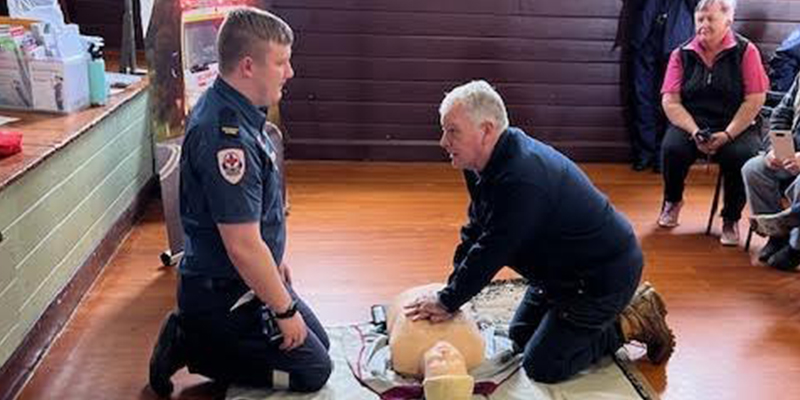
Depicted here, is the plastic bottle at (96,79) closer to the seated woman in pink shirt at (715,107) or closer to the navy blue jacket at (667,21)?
the seated woman in pink shirt at (715,107)

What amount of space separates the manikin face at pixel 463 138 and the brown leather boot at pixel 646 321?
72 centimetres

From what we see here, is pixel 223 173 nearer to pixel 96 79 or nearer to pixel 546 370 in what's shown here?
pixel 546 370

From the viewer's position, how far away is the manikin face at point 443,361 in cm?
238

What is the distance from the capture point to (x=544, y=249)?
Result: 8.07 feet

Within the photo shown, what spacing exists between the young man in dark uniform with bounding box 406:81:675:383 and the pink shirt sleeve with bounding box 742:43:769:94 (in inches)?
62.0

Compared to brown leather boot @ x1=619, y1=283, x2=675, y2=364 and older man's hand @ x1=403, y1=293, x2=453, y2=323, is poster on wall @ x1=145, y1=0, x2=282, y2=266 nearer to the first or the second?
older man's hand @ x1=403, y1=293, x2=453, y2=323

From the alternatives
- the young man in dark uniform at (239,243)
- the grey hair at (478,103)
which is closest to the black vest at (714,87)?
the grey hair at (478,103)

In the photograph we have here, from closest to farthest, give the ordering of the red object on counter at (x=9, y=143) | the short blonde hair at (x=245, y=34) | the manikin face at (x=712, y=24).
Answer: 1. the short blonde hair at (x=245, y=34)
2. the red object on counter at (x=9, y=143)
3. the manikin face at (x=712, y=24)

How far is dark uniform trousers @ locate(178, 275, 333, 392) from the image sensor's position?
2.39 meters

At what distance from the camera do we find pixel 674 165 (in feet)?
13.0

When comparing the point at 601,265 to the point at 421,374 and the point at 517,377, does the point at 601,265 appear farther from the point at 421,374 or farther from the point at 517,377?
the point at 421,374

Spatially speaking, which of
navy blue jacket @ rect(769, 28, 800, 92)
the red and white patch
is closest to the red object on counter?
the red and white patch

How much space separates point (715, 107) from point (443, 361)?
2.20m

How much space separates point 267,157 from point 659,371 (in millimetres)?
1400
